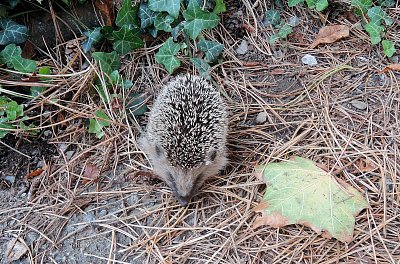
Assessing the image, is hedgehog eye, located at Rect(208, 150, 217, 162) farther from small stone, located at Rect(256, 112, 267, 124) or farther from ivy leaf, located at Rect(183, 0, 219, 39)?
ivy leaf, located at Rect(183, 0, 219, 39)

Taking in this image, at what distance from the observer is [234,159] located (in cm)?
400

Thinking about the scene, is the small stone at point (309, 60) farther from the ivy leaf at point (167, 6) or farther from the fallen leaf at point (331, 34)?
the ivy leaf at point (167, 6)

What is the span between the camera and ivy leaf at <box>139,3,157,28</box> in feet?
14.4

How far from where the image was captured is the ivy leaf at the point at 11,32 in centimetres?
412

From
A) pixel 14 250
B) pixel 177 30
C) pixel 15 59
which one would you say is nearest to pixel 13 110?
pixel 15 59

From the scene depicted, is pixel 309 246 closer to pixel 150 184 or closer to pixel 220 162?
pixel 220 162

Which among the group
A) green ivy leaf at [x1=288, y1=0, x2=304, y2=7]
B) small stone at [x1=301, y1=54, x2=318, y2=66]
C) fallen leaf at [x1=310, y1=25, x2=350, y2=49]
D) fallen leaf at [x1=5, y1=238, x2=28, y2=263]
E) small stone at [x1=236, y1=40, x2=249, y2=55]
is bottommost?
fallen leaf at [x1=5, y1=238, x2=28, y2=263]

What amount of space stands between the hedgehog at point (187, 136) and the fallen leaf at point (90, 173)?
45cm

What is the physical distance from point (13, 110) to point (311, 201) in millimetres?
2447

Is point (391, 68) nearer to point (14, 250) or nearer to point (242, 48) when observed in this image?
point (242, 48)

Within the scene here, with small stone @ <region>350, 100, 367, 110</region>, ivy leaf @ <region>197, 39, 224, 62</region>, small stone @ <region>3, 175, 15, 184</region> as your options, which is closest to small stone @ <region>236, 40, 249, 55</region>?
ivy leaf @ <region>197, 39, 224, 62</region>

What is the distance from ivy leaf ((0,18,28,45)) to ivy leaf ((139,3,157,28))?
101cm

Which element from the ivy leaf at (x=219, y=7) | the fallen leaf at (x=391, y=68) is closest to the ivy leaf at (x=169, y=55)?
the ivy leaf at (x=219, y=7)

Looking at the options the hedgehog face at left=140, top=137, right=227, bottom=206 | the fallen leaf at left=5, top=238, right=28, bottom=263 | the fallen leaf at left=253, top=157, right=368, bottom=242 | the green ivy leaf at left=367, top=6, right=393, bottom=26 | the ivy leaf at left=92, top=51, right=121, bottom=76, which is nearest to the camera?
the fallen leaf at left=253, top=157, right=368, bottom=242
